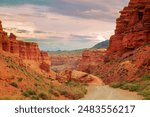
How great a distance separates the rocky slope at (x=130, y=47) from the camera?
2554 inches

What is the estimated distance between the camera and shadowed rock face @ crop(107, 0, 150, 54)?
8400cm

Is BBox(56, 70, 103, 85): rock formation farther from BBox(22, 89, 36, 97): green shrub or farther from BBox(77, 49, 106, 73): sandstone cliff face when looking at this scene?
A: BBox(77, 49, 106, 73): sandstone cliff face

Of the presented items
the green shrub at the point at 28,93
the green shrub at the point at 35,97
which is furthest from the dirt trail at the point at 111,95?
the green shrub at the point at 35,97

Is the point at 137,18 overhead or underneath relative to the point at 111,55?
overhead

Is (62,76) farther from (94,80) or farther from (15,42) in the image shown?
(15,42)

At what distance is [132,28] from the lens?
A: 288ft

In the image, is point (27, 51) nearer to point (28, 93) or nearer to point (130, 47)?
point (130, 47)

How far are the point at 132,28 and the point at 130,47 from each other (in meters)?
4.64

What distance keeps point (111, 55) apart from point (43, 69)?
28331mm

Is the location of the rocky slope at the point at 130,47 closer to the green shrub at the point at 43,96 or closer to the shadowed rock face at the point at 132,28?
the shadowed rock face at the point at 132,28

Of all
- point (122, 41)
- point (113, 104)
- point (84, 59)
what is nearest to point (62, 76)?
point (122, 41)

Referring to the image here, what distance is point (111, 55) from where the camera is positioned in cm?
9844

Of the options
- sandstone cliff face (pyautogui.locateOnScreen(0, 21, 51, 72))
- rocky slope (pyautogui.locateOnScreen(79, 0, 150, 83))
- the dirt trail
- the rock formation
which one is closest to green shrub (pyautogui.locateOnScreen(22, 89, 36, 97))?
the dirt trail

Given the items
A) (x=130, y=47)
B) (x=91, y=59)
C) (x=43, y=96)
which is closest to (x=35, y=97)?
(x=43, y=96)
